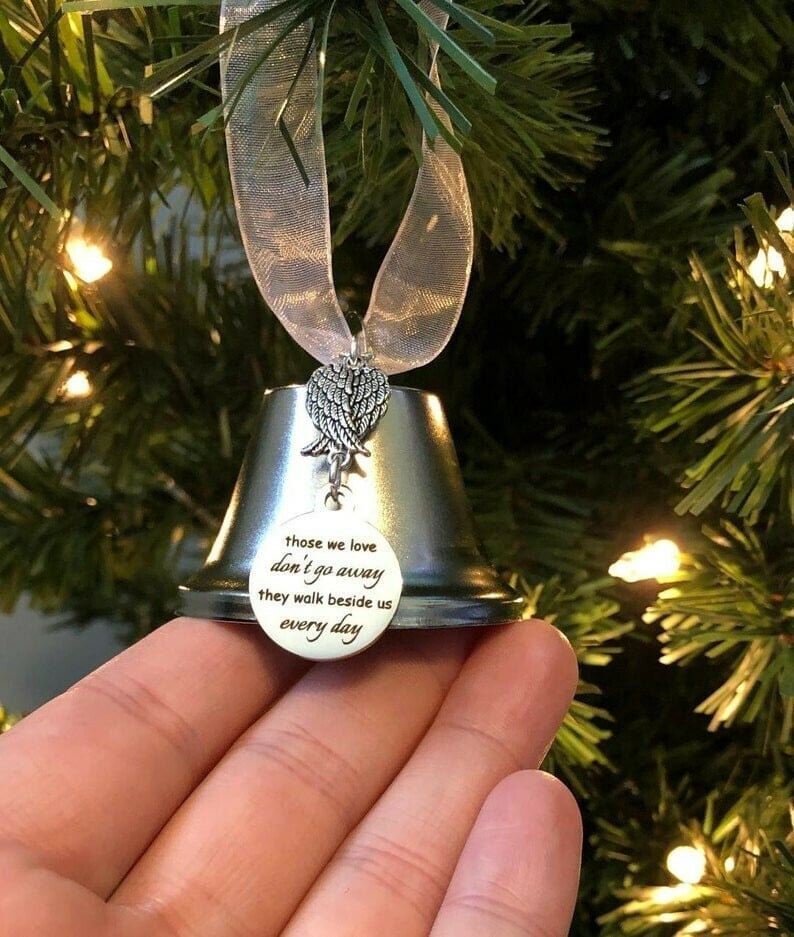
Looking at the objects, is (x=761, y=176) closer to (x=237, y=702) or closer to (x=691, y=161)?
(x=691, y=161)

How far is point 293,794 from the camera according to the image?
0.47 meters

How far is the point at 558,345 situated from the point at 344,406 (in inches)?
10.8

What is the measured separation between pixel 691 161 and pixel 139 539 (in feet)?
1.50

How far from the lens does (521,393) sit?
2.29ft

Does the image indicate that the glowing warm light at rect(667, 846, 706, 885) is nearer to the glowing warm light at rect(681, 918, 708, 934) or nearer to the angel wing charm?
the glowing warm light at rect(681, 918, 708, 934)

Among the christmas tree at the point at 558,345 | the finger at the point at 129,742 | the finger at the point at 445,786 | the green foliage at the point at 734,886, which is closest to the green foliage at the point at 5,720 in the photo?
the christmas tree at the point at 558,345

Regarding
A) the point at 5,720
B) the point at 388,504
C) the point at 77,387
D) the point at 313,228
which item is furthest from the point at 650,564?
the point at 5,720

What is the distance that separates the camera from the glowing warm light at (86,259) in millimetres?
542

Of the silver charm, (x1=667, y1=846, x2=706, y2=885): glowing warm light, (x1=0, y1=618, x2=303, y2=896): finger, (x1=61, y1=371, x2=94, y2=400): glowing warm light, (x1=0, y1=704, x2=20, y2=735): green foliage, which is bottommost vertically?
(x1=667, y1=846, x2=706, y2=885): glowing warm light

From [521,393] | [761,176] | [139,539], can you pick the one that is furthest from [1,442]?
[761,176]

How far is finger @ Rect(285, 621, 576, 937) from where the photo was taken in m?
0.43

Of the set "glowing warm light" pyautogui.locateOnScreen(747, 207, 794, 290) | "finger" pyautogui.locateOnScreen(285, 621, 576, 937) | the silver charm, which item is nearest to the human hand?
"finger" pyautogui.locateOnScreen(285, 621, 576, 937)

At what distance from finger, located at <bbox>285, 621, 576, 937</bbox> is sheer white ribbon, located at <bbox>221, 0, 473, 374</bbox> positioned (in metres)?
0.19

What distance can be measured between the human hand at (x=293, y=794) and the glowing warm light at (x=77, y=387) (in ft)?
0.60
